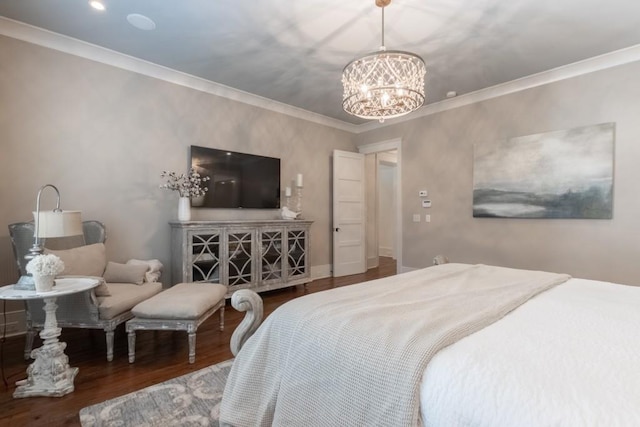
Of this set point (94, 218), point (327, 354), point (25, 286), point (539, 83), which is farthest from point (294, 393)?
point (539, 83)

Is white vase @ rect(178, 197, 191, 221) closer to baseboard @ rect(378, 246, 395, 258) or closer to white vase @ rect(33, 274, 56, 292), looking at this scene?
white vase @ rect(33, 274, 56, 292)

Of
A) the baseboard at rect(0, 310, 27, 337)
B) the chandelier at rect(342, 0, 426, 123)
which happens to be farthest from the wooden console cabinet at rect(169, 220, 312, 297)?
the chandelier at rect(342, 0, 426, 123)

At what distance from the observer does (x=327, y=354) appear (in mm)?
1187

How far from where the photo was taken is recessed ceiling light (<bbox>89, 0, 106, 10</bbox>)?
2.41 m

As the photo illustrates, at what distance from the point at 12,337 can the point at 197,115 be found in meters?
2.85

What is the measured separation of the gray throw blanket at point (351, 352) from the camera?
3.33 feet

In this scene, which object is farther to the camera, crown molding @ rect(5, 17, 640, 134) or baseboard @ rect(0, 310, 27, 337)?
crown molding @ rect(5, 17, 640, 134)

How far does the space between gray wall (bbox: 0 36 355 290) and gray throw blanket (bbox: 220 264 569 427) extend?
2673 mm

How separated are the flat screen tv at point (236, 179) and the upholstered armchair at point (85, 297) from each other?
1.30 m

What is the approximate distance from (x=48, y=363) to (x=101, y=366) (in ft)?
1.18

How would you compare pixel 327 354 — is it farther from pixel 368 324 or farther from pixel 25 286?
pixel 25 286

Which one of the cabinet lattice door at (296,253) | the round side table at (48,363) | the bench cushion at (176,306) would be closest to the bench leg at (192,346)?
the bench cushion at (176,306)

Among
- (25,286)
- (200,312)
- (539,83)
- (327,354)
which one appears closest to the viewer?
(327,354)

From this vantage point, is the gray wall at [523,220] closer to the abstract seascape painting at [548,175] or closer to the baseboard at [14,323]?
the abstract seascape painting at [548,175]
